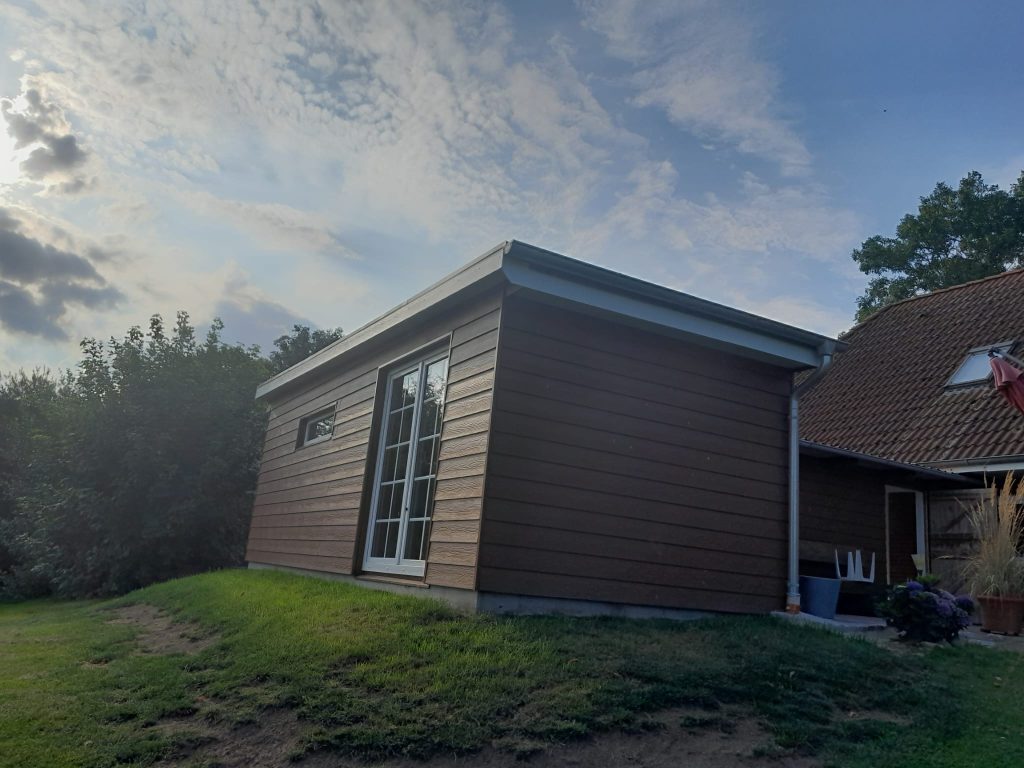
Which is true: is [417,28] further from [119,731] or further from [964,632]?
[964,632]

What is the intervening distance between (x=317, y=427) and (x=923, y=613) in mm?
7275

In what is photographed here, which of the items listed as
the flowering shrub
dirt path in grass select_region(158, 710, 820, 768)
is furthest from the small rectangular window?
the flowering shrub

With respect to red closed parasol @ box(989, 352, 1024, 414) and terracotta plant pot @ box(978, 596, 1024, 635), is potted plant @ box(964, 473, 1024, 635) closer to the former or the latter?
terracotta plant pot @ box(978, 596, 1024, 635)

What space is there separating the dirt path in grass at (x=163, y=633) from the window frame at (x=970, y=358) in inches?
425

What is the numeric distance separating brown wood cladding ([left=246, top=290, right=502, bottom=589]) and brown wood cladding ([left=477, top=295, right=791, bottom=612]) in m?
0.26

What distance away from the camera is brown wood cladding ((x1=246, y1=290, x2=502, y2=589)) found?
577cm

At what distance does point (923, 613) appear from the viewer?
19.3 ft

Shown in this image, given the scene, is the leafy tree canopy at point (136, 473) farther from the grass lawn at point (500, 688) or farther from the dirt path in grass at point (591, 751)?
the dirt path in grass at point (591, 751)

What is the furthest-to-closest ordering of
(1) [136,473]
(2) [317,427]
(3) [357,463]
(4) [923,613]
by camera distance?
(1) [136,473], (2) [317,427], (3) [357,463], (4) [923,613]

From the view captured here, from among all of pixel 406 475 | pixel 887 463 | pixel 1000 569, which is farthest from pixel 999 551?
pixel 406 475

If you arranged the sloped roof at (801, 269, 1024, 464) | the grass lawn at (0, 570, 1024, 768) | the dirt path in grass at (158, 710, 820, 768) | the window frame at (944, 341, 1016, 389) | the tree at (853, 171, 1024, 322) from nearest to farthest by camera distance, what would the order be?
the dirt path in grass at (158, 710, 820, 768)
the grass lawn at (0, 570, 1024, 768)
the sloped roof at (801, 269, 1024, 464)
the window frame at (944, 341, 1016, 389)
the tree at (853, 171, 1024, 322)

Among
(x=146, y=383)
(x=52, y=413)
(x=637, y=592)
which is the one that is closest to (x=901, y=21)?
(x=637, y=592)

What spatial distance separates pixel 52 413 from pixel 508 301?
15.6 meters

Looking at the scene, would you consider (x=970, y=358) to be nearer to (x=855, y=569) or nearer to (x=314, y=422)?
(x=855, y=569)
